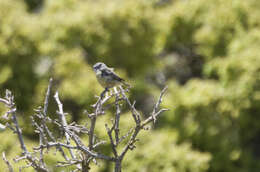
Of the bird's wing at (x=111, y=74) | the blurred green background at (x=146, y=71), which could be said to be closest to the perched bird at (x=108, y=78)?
the bird's wing at (x=111, y=74)

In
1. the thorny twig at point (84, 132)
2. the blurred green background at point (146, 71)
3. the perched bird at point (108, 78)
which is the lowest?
the thorny twig at point (84, 132)

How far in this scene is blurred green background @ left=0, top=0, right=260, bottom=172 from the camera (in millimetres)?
6219

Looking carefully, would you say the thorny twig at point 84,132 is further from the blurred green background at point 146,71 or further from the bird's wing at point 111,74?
the blurred green background at point 146,71

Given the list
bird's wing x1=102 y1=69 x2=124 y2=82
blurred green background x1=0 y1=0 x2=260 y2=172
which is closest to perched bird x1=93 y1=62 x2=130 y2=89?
bird's wing x1=102 y1=69 x2=124 y2=82

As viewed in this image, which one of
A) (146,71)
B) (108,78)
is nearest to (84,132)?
(108,78)

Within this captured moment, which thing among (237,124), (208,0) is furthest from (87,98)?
(208,0)

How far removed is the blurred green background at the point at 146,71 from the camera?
622 centimetres

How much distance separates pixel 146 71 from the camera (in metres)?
7.61

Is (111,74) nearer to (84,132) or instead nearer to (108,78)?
(108,78)

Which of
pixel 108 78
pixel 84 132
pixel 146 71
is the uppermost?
pixel 146 71

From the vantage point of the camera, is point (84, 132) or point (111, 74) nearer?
point (84, 132)

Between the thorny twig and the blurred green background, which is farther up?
the blurred green background

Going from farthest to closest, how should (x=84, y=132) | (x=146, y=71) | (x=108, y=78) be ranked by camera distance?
1. (x=146, y=71)
2. (x=108, y=78)
3. (x=84, y=132)

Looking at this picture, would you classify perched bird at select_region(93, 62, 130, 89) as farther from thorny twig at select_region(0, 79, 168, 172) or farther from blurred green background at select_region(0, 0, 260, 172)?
blurred green background at select_region(0, 0, 260, 172)
